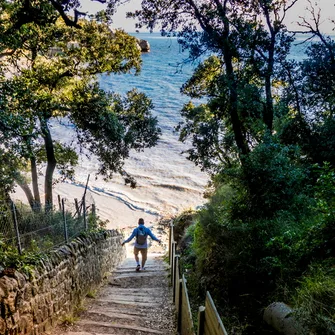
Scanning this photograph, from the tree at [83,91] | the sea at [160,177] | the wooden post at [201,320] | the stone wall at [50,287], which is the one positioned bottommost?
the sea at [160,177]

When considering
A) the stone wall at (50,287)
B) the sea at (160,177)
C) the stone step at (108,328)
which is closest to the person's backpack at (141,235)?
the stone wall at (50,287)

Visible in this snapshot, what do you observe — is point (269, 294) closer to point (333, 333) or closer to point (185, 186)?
point (333, 333)

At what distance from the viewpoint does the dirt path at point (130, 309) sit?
5657mm

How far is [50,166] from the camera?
38.6 ft

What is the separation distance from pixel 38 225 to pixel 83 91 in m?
5.70

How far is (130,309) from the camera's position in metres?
6.88

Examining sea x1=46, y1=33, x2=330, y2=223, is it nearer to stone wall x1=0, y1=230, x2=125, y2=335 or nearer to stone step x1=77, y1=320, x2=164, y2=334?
stone wall x1=0, y1=230, x2=125, y2=335

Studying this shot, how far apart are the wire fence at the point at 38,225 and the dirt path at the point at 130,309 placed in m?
1.53

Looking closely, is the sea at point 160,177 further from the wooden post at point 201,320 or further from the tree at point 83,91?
the wooden post at point 201,320

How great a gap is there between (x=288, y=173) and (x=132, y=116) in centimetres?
630

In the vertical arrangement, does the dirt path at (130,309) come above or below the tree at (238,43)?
below

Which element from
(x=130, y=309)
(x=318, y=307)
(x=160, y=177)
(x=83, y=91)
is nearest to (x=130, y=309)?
(x=130, y=309)

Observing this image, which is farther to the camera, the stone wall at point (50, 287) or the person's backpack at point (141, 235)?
the person's backpack at point (141, 235)

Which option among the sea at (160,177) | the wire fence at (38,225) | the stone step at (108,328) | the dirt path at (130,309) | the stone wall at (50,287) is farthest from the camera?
the sea at (160,177)
